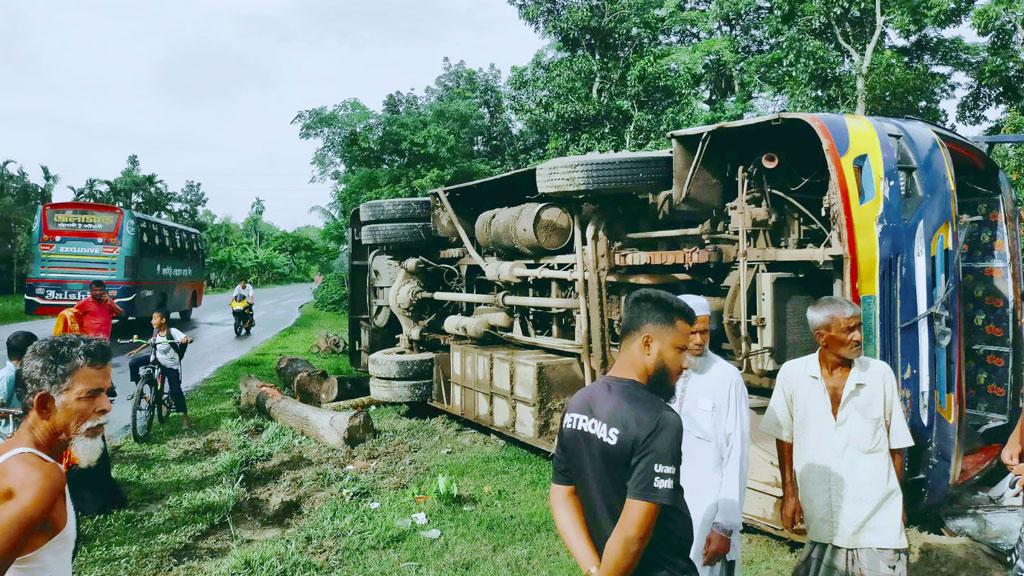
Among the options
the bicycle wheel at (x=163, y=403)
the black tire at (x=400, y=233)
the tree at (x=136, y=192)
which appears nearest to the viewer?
the bicycle wheel at (x=163, y=403)

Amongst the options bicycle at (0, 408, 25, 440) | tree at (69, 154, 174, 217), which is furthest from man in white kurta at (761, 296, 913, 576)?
tree at (69, 154, 174, 217)

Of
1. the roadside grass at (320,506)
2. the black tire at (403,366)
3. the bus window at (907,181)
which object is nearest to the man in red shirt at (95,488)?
the roadside grass at (320,506)

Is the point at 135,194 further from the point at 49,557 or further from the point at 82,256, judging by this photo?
the point at 49,557

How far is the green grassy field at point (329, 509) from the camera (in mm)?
4523

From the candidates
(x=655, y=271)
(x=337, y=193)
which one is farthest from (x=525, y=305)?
(x=337, y=193)

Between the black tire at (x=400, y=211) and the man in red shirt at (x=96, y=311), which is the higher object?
the black tire at (x=400, y=211)

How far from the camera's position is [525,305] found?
727cm

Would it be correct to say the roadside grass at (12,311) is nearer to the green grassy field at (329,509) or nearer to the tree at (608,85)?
the tree at (608,85)

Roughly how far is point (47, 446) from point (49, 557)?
302 mm

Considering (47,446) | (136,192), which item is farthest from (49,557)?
(136,192)

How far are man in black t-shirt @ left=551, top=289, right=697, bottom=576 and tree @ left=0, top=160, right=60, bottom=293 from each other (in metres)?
38.2

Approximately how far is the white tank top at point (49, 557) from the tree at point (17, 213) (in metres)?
37.5

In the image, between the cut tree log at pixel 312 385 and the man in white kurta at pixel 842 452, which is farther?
the cut tree log at pixel 312 385

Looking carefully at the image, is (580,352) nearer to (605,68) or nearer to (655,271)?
(655,271)
